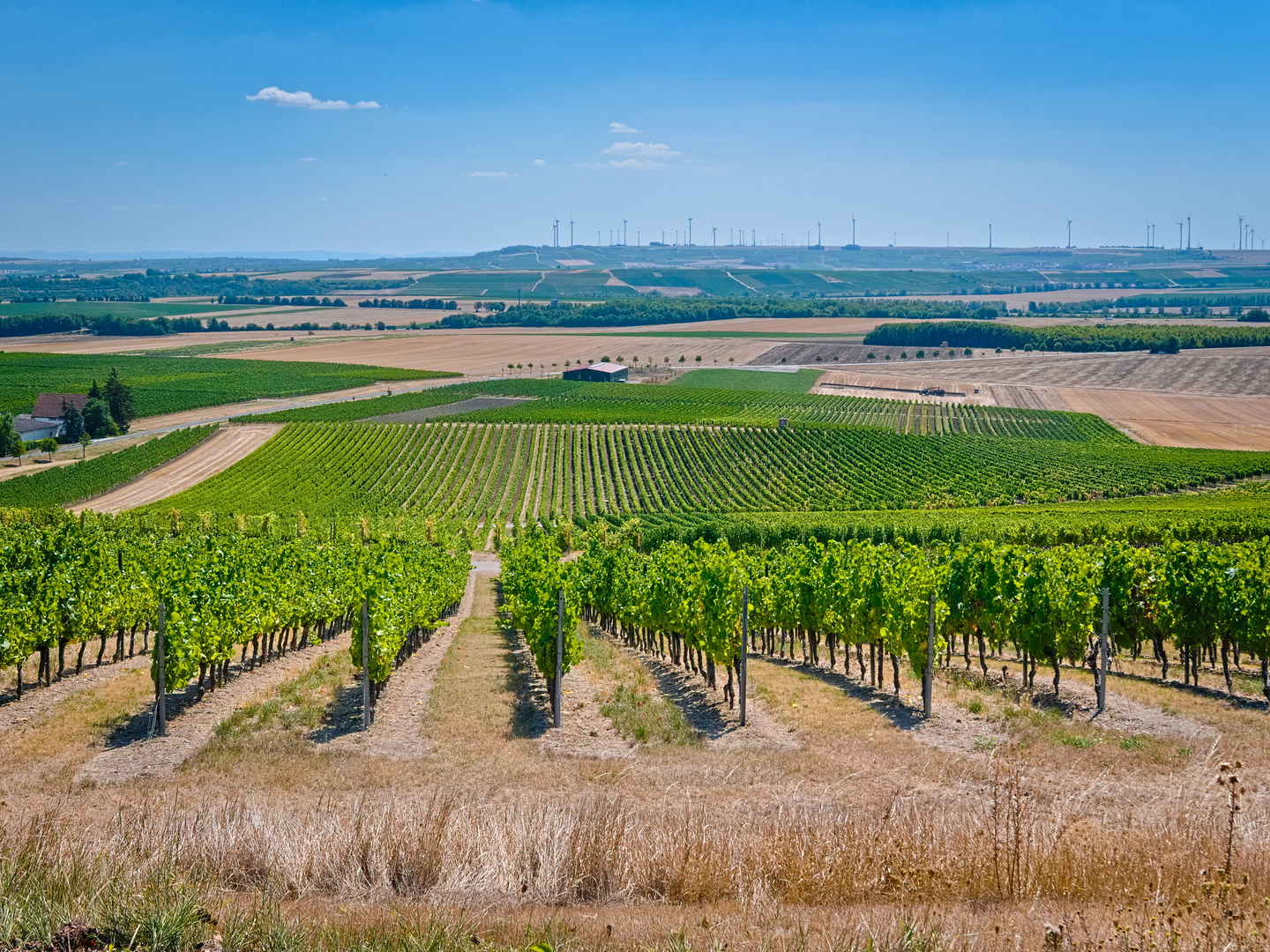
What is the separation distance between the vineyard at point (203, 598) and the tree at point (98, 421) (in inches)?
2913

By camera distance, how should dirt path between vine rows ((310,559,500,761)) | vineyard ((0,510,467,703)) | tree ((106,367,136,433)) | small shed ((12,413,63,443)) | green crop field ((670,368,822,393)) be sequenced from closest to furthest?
dirt path between vine rows ((310,559,500,761)), vineyard ((0,510,467,703)), small shed ((12,413,63,443)), tree ((106,367,136,433)), green crop field ((670,368,822,393))

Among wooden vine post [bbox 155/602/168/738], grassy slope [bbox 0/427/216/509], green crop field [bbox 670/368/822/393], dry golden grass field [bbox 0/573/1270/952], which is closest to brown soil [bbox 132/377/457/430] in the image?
grassy slope [bbox 0/427/216/509]

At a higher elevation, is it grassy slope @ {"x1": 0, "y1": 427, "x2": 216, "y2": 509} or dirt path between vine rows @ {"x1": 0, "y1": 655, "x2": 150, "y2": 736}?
dirt path between vine rows @ {"x1": 0, "y1": 655, "x2": 150, "y2": 736}

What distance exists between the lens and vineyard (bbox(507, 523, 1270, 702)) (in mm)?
24516

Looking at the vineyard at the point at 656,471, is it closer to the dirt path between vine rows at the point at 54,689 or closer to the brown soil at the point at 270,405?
the brown soil at the point at 270,405

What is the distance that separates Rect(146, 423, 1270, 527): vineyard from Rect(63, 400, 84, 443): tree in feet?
71.5

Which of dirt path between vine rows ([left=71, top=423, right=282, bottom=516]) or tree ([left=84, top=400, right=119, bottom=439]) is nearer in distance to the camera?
dirt path between vine rows ([left=71, top=423, right=282, bottom=516])

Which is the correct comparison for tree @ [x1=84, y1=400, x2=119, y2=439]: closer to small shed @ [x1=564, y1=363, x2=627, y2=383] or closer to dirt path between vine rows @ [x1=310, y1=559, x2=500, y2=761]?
small shed @ [x1=564, y1=363, x2=627, y2=383]

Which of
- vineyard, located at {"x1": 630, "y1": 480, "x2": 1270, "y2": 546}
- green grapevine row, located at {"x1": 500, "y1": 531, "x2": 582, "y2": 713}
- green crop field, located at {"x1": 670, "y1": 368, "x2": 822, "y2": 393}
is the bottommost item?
vineyard, located at {"x1": 630, "y1": 480, "x2": 1270, "y2": 546}

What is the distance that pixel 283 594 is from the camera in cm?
3030

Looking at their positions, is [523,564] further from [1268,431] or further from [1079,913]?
[1268,431]

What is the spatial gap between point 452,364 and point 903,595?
155 meters

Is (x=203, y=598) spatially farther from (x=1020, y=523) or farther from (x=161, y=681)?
(x=1020, y=523)

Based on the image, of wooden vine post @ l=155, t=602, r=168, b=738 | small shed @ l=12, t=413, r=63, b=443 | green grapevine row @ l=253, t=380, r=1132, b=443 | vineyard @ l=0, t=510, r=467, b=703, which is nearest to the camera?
wooden vine post @ l=155, t=602, r=168, b=738
